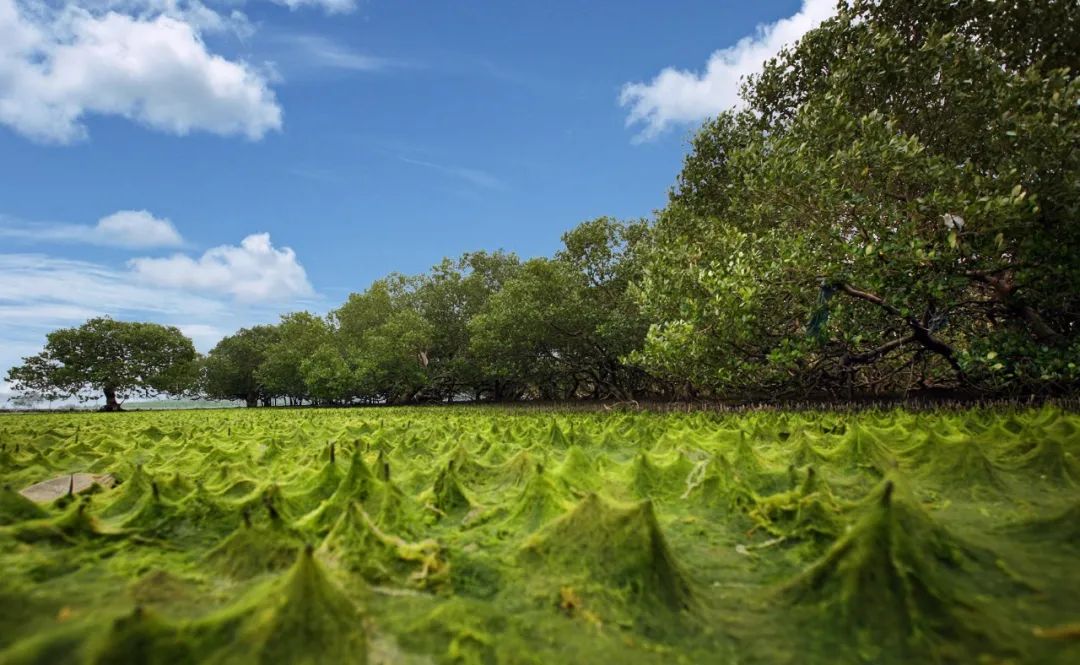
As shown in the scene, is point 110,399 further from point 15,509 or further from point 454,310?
point 15,509

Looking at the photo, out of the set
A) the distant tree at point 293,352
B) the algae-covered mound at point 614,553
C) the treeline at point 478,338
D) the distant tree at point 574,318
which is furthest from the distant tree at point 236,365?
the algae-covered mound at point 614,553

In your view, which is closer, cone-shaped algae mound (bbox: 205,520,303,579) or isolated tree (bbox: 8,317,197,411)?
cone-shaped algae mound (bbox: 205,520,303,579)

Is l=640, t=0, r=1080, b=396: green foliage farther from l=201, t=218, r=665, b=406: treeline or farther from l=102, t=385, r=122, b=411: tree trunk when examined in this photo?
l=102, t=385, r=122, b=411: tree trunk

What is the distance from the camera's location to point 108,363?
4709 cm

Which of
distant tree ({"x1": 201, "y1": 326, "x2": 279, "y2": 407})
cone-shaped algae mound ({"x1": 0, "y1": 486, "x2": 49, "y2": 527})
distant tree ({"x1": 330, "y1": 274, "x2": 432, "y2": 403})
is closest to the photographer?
cone-shaped algae mound ({"x1": 0, "y1": 486, "x2": 49, "y2": 527})

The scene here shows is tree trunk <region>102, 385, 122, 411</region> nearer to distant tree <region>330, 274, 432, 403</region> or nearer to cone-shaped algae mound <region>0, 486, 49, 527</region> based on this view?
distant tree <region>330, 274, 432, 403</region>

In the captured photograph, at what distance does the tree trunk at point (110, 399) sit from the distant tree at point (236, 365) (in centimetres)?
1136

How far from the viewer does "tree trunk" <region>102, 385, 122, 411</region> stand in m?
46.9

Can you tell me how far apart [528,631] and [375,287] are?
47.5 m

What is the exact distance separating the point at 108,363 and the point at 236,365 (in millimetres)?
13671

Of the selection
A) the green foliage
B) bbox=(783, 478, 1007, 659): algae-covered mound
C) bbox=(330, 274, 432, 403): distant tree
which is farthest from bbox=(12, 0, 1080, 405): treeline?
bbox=(330, 274, 432, 403): distant tree

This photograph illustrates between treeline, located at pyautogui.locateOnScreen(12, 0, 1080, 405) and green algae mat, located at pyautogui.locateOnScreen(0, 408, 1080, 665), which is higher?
treeline, located at pyautogui.locateOnScreen(12, 0, 1080, 405)

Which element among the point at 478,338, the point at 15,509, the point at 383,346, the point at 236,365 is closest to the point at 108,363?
the point at 236,365

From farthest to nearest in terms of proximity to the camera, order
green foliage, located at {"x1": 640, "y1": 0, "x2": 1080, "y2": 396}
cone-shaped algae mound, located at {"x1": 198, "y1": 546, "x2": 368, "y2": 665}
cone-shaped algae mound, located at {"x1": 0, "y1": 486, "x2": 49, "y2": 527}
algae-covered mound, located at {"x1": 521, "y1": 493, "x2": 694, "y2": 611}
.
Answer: green foliage, located at {"x1": 640, "y1": 0, "x2": 1080, "y2": 396} → cone-shaped algae mound, located at {"x1": 0, "y1": 486, "x2": 49, "y2": 527} → algae-covered mound, located at {"x1": 521, "y1": 493, "x2": 694, "y2": 611} → cone-shaped algae mound, located at {"x1": 198, "y1": 546, "x2": 368, "y2": 665}
